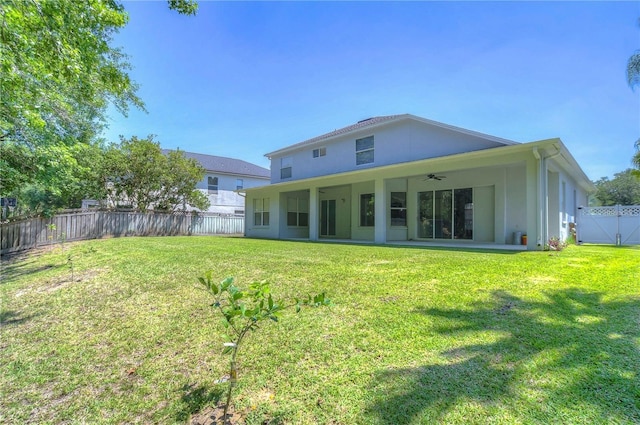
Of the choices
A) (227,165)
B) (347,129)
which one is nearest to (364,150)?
(347,129)

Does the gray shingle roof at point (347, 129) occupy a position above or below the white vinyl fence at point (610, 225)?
above

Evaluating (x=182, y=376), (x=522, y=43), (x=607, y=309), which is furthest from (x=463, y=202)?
(x=182, y=376)

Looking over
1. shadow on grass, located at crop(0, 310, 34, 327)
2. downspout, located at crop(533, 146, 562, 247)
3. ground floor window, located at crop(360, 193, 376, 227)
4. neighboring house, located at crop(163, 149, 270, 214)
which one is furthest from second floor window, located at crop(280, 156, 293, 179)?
shadow on grass, located at crop(0, 310, 34, 327)

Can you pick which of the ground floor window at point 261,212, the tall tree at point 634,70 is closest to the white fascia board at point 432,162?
the ground floor window at point 261,212

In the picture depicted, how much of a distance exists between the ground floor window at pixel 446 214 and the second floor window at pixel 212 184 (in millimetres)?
20186

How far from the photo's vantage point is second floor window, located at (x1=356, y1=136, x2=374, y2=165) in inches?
547

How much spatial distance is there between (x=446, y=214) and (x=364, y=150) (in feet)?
15.1

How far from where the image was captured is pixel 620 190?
37250mm

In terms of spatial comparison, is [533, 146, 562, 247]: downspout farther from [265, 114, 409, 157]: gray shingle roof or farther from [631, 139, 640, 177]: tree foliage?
[631, 139, 640, 177]: tree foliage

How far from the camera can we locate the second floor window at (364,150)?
45.6ft

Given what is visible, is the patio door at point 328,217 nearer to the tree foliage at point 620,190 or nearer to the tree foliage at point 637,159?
the tree foliage at point 637,159

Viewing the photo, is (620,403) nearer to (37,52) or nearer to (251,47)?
(37,52)

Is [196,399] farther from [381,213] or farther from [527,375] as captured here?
[381,213]

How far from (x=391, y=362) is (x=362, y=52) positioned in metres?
10.6
